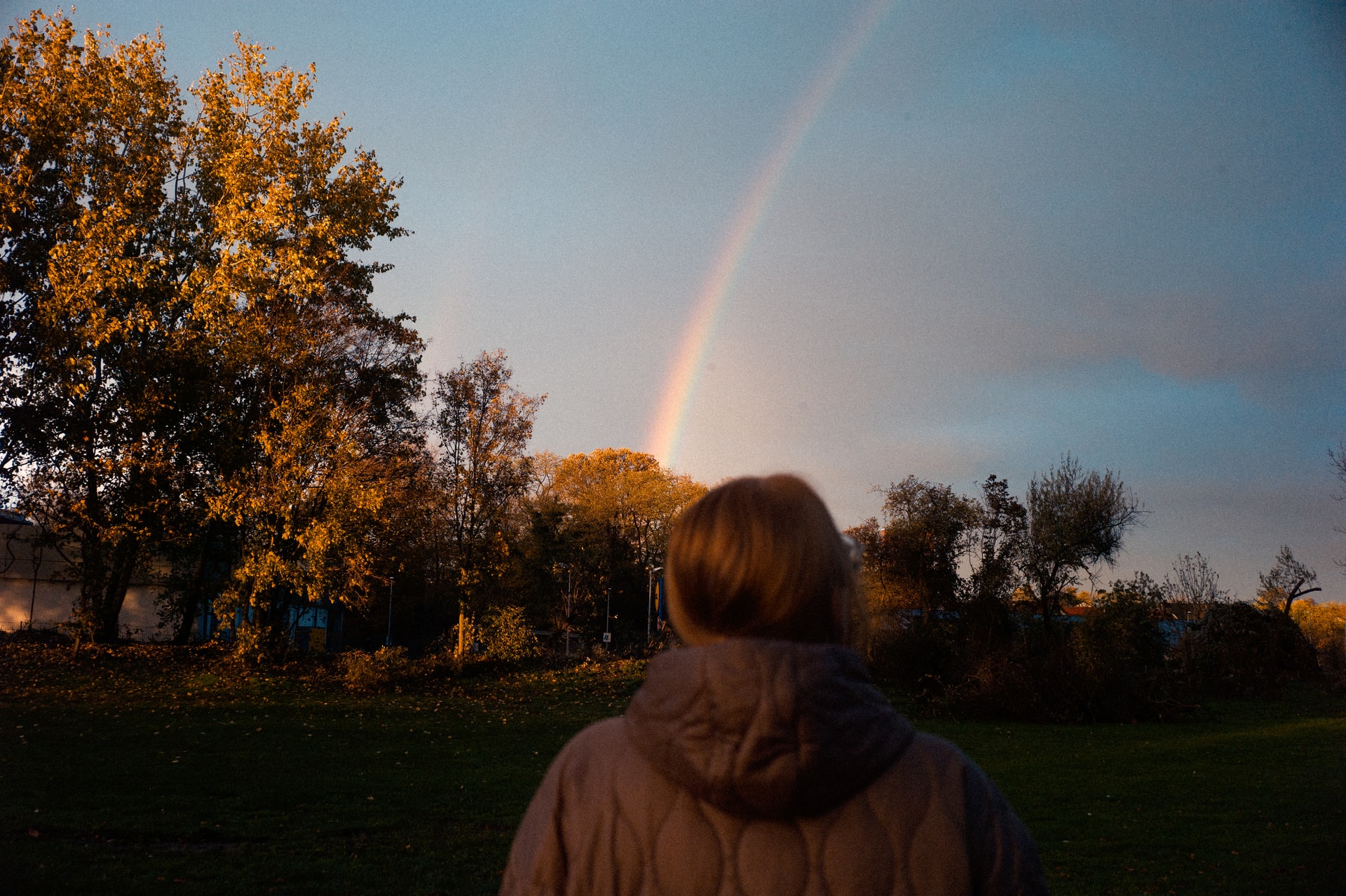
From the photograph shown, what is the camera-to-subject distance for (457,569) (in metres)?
26.2

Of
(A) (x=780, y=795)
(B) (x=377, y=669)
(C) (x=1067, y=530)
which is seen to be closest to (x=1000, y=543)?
(C) (x=1067, y=530)

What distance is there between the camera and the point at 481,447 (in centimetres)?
2819

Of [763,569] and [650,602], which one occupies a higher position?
[650,602]

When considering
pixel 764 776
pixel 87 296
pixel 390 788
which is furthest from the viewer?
pixel 87 296

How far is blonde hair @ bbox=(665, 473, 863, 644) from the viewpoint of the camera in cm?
147

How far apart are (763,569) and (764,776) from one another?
0.32 m

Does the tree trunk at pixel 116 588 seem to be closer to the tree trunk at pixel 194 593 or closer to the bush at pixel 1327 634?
the tree trunk at pixel 194 593

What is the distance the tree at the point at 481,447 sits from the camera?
89.6 ft

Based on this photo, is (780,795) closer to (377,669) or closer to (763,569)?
(763,569)

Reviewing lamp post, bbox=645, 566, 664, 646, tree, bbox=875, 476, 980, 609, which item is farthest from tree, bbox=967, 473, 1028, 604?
lamp post, bbox=645, 566, 664, 646

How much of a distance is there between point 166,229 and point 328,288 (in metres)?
4.22

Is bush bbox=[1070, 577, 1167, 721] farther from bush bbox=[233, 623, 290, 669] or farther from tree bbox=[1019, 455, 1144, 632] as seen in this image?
bush bbox=[233, 623, 290, 669]

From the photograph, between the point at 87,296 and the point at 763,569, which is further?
the point at 87,296

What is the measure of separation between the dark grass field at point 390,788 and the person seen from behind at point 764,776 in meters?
5.84
